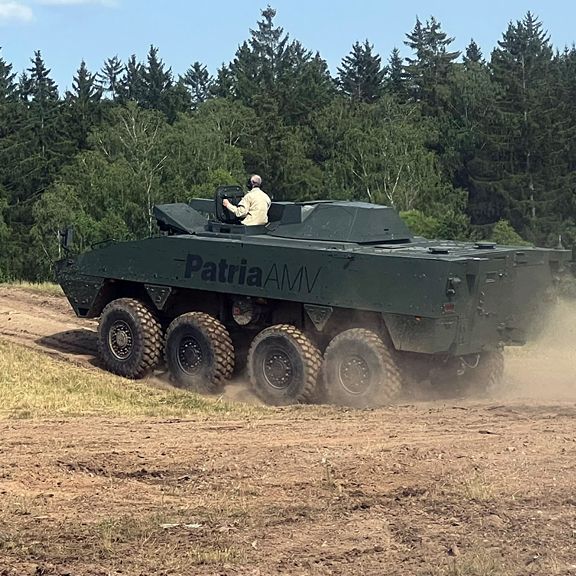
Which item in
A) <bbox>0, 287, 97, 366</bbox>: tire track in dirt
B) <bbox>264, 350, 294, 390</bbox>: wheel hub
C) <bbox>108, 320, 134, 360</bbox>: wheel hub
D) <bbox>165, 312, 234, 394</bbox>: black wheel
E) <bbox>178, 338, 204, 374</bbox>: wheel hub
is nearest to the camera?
<bbox>264, 350, 294, 390</bbox>: wheel hub

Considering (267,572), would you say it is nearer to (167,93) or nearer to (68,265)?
(68,265)

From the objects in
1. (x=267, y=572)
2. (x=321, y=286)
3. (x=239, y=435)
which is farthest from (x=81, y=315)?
(x=267, y=572)

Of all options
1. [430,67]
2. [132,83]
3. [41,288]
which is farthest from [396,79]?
[41,288]

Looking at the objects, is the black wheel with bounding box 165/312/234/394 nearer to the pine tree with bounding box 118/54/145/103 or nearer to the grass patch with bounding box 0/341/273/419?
the grass patch with bounding box 0/341/273/419

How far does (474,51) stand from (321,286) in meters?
78.1

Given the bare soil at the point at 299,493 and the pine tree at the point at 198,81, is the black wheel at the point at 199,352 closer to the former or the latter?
the bare soil at the point at 299,493

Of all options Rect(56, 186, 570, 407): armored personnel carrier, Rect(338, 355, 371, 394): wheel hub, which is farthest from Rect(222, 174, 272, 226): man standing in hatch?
Rect(338, 355, 371, 394): wheel hub

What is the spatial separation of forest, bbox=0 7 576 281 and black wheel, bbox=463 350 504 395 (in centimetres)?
1889

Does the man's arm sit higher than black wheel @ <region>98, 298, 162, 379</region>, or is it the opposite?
Answer: the man's arm

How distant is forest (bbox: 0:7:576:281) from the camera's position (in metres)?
43.1

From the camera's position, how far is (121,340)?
44.9ft

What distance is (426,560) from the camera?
19.5ft

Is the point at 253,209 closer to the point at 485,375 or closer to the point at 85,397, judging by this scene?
the point at 85,397

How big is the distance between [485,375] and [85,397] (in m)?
4.50
